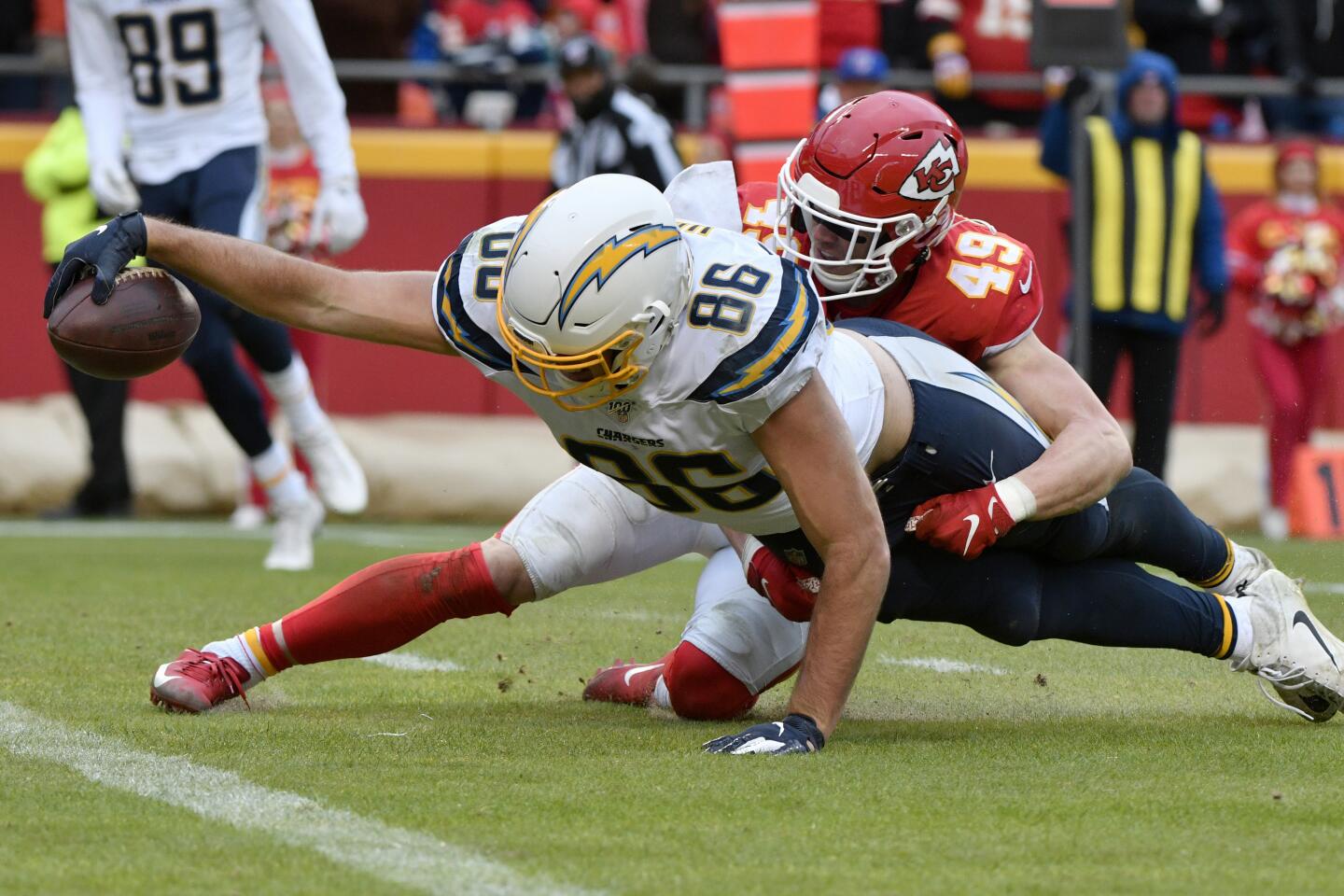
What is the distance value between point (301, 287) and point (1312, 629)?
1944 millimetres

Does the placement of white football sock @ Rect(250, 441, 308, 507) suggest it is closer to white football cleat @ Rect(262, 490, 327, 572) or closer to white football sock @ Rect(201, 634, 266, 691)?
white football cleat @ Rect(262, 490, 327, 572)

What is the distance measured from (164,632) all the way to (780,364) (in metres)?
2.32

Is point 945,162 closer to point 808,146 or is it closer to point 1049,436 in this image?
point 808,146

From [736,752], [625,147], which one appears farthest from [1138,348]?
[736,752]

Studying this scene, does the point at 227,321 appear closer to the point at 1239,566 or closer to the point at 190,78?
the point at 190,78

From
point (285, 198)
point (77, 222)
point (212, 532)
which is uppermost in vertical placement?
point (285, 198)

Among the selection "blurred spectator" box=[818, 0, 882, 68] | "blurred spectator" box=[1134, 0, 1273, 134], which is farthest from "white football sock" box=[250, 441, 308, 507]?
"blurred spectator" box=[1134, 0, 1273, 134]

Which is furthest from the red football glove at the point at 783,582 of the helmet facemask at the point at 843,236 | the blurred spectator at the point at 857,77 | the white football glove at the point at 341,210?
the blurred spectator at the point at 857,77

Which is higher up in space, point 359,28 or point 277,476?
point 359,28

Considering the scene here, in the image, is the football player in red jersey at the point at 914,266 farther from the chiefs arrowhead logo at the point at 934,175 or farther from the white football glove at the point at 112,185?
the white football glove at the point at 112,185

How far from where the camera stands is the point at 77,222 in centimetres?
866

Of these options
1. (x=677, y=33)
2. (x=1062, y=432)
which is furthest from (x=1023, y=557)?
(x=677, y=33)

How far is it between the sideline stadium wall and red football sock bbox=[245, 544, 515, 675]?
615 cm

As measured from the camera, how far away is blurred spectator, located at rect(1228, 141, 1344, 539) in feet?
28.6
